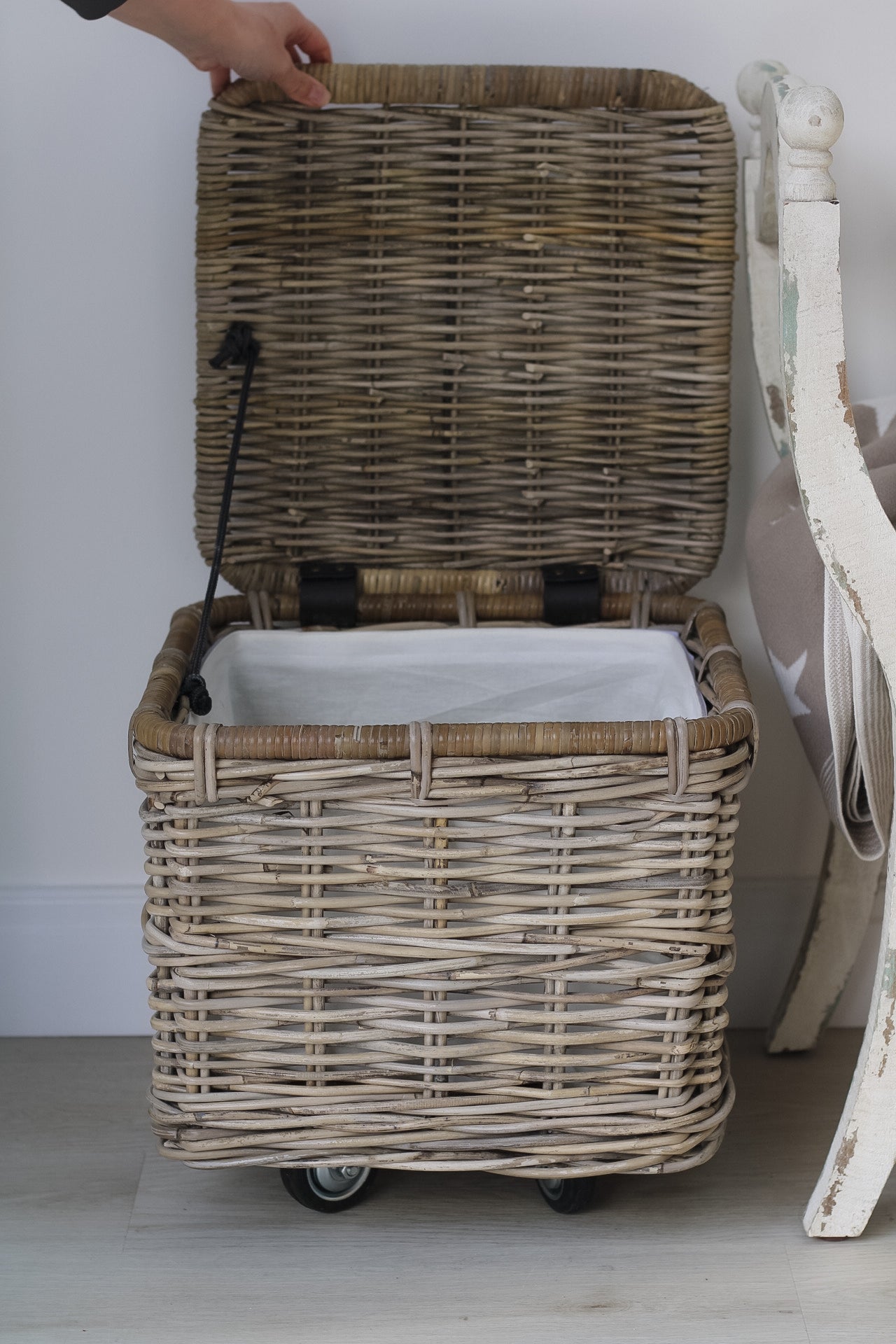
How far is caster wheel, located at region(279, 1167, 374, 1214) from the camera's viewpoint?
0.98 m

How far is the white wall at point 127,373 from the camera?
1133mm

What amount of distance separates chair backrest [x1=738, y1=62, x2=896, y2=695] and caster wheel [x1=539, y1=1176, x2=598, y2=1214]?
0.45 meters

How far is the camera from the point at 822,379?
2.60 ft

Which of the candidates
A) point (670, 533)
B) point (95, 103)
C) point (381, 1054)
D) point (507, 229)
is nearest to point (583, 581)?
point (670, 533)

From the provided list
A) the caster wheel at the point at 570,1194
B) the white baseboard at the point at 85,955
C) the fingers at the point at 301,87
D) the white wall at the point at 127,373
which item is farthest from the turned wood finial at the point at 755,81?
the caster wheel at the point at 570,1194

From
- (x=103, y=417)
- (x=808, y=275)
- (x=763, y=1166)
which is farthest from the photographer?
(x=103, y=417)

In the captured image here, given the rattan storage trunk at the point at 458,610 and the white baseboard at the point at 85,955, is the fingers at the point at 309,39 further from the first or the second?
the white baseboard at the point at 85,955

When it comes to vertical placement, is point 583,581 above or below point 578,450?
below

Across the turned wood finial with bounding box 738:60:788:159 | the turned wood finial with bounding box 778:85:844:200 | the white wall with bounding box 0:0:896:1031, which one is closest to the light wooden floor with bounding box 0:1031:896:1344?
the white wall with bounding box 0:0:896:1031

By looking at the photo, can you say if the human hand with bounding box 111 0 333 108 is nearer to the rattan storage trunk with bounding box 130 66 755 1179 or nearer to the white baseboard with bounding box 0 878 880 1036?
the rattan storage trunk with bounding box 130 66 755 1179

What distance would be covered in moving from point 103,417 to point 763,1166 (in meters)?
0.90

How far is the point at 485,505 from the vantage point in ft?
3.70

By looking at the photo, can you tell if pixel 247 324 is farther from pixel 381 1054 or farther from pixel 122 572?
pixel 381 1054

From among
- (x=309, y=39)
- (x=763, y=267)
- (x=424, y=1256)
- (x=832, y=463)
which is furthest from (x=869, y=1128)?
(x=309, y=39)
